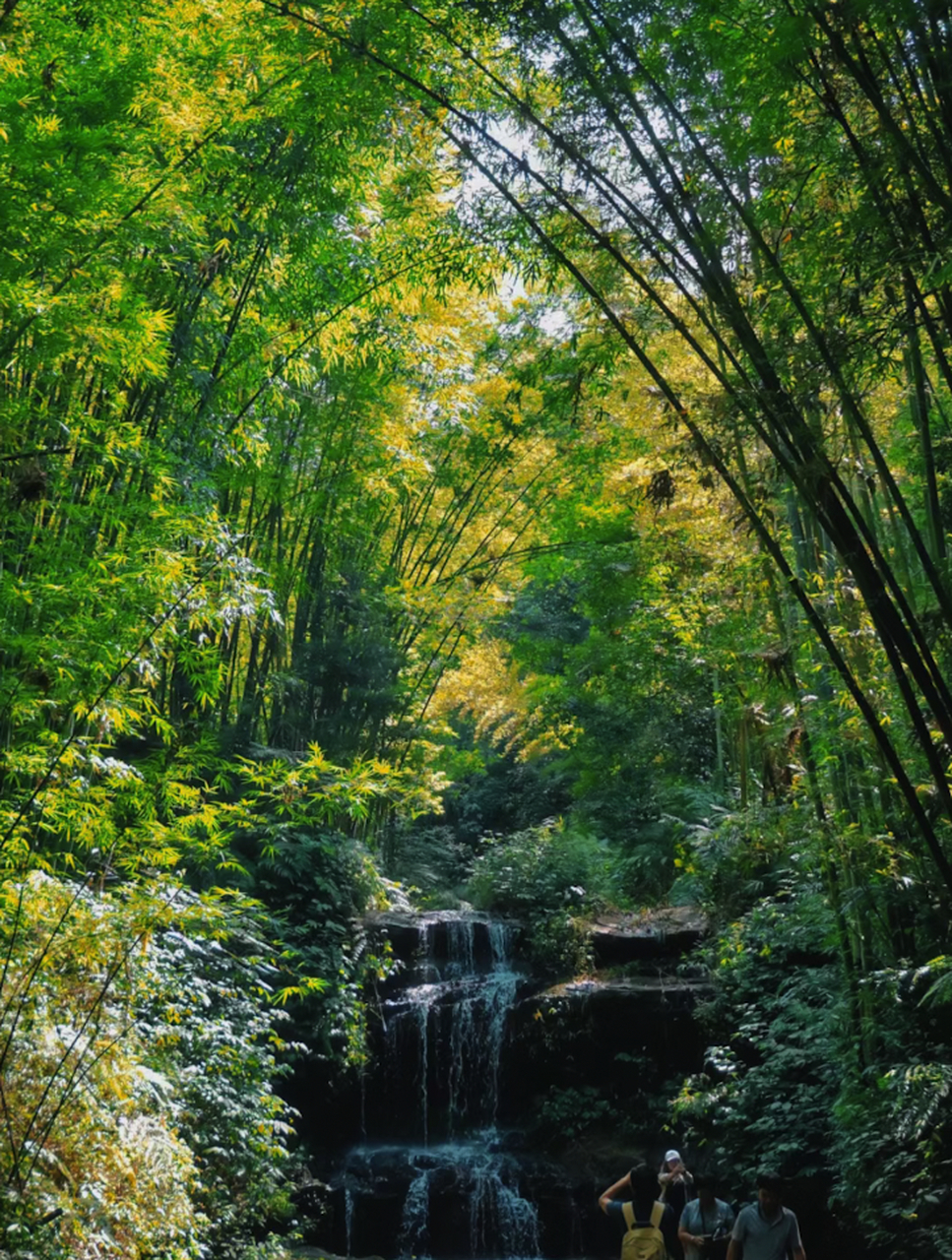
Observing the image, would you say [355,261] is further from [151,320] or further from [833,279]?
[833,279]

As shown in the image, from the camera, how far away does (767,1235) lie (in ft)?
11.4

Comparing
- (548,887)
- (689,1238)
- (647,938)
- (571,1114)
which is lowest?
(571,1114)

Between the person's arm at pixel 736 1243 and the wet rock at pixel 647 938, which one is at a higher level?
the wet rock at pixel 647 938

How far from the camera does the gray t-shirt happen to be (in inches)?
136

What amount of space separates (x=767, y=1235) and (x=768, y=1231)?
0.01 m

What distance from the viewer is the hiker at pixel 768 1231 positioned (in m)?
3.45

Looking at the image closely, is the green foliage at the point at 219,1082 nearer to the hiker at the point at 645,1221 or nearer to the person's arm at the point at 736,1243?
the hiker at the point at 645,1221

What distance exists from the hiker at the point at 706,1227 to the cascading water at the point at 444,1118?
3197mm

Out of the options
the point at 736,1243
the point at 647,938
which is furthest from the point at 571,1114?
the point at 736,1243

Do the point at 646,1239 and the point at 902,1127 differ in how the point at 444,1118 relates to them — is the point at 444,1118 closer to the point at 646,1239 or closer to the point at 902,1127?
the point at 646,1239

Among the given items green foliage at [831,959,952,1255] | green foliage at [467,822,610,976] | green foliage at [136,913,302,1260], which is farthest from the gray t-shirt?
green foliage at [467,822,610,976]

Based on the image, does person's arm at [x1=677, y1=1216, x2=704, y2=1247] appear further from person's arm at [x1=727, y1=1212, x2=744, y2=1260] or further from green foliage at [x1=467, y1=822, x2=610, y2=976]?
green foliage at [x1=467, y1=822, x2=610, y2=976]

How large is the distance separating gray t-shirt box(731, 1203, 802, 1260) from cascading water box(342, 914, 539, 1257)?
3.56m

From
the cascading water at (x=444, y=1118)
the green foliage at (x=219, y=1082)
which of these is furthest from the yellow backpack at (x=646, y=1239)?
the cascading water at (x=444, y=1118)
